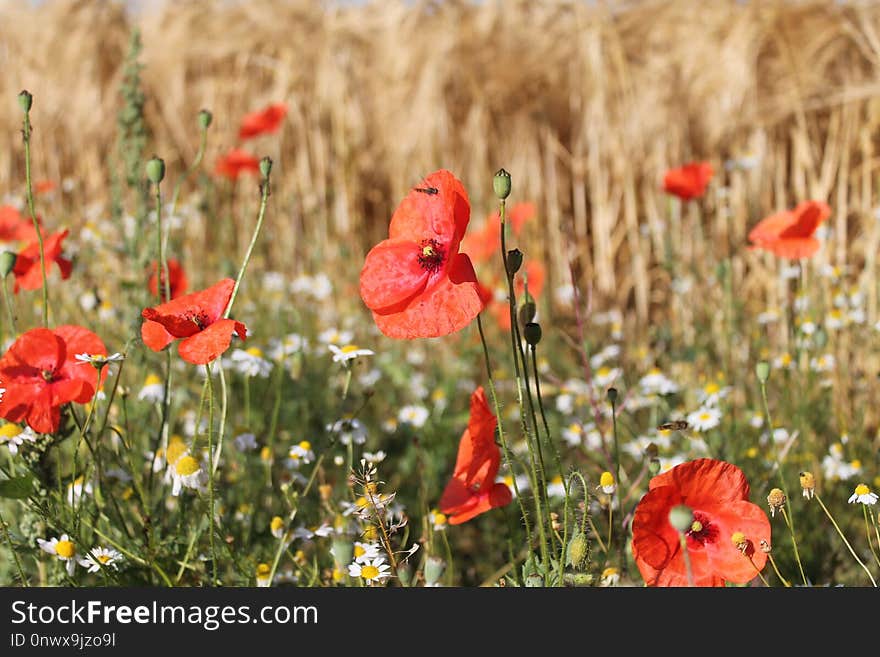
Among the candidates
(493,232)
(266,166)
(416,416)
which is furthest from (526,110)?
(266,166)

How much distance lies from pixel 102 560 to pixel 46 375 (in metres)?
0.35

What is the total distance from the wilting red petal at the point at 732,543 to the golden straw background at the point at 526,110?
2.01 meters

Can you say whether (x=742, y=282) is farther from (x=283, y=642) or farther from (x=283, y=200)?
(x=283, y=642)

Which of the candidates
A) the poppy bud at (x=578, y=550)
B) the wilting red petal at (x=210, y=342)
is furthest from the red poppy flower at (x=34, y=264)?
the poppy bud at (x=578, y=550)

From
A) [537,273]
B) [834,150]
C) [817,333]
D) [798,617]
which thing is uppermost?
[834,150]

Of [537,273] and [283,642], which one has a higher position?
[537,273]

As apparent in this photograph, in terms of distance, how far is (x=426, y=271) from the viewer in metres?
1.43

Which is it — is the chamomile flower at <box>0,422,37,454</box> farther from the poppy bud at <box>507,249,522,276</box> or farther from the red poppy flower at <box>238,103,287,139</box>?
the red poppy flower at <box>238,103,287,139</box>

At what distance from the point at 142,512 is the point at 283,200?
9.62 feet

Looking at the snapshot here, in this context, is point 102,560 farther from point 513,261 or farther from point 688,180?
point 688,180

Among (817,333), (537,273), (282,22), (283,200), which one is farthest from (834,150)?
(282,22)

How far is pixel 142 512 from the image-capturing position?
5.93ft

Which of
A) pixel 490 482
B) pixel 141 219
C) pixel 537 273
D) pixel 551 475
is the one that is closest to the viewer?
pixel 490 482

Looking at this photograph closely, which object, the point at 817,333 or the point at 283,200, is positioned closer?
the point at 817,333
